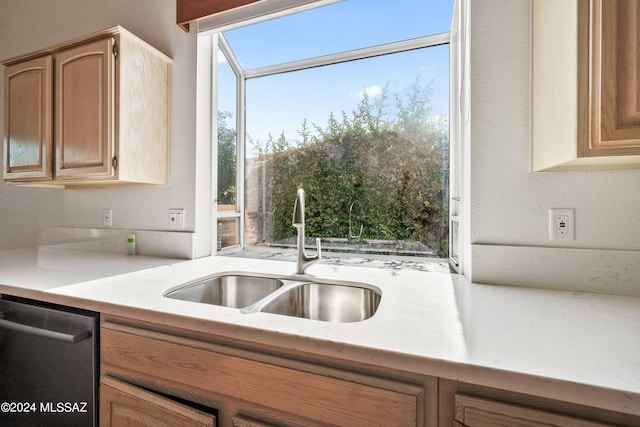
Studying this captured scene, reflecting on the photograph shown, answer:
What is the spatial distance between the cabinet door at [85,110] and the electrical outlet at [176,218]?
0.35 metres

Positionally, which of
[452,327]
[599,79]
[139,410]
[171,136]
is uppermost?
[171,136]

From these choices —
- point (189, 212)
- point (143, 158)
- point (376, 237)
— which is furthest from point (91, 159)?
point (376, 237)

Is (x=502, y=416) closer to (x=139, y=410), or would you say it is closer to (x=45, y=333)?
(x=139, y=410)

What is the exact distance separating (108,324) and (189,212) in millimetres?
783

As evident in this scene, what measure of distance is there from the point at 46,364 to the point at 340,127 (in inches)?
62.8

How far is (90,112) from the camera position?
140 cm

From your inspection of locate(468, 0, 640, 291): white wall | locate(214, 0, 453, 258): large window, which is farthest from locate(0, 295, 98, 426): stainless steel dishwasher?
locate(468, 0, 640, 291): white wall

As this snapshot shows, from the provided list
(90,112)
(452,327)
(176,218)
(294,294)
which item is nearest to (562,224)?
(452,327)

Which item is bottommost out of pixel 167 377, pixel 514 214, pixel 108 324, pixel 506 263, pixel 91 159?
pixel 167 377

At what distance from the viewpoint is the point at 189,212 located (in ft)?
5.26

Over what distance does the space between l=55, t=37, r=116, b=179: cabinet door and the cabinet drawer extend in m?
0.91

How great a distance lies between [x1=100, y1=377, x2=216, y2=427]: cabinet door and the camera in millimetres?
765

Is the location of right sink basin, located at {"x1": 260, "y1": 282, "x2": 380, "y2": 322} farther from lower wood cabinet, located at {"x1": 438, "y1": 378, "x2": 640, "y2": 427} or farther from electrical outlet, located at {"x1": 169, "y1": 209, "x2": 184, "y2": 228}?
electrical outlet, located at {"x1": 169, "y1": 209, "x2": 184, "y2": 228}

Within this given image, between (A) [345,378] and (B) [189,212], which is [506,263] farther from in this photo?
(B) [189,212]
